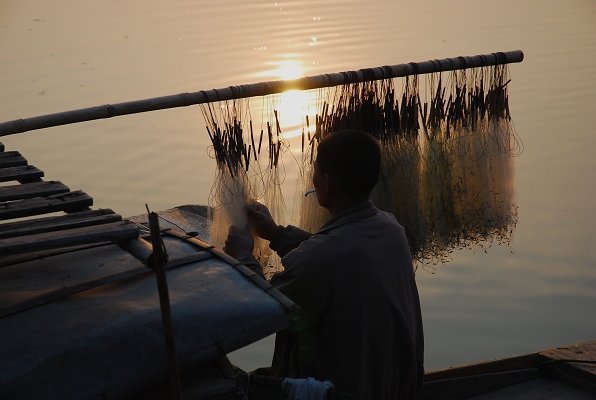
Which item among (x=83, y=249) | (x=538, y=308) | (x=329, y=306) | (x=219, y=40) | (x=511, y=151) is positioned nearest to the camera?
(x=83, y=249)

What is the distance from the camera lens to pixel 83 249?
265 centimetres

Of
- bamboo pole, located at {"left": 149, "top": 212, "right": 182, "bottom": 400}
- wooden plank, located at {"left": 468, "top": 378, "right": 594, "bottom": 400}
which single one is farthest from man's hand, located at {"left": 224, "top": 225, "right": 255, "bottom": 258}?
wooden plank, located at {"left": 468, "top": 378, "right": 594, "bottom": 400}

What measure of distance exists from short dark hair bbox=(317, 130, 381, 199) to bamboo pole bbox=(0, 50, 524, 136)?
759mm

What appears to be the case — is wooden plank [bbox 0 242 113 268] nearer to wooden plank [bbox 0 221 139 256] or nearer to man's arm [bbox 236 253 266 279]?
wooden plank [bbox 0 221 139 256]

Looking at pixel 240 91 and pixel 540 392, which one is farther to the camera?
pixel 540 392

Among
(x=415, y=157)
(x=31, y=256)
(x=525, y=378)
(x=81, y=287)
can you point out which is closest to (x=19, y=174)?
(x=31, y=256)

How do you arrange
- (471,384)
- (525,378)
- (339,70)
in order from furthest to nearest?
(339,70) → (525,378) → (471,384)

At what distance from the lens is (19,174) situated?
118 inches

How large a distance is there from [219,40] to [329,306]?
11.4 meters

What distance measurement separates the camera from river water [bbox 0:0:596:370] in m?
6.64

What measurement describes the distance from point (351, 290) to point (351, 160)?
19.1 inches

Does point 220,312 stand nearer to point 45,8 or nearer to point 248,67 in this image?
point 248,67

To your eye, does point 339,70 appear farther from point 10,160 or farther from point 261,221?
point 10,160

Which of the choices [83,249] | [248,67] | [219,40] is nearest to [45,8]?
[219,40]
